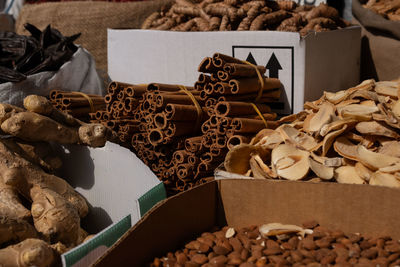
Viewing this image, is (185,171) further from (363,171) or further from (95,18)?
(95,18)

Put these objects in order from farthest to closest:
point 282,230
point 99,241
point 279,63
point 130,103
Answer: point 279,63
point 130,103
point 282,230
point 99,241

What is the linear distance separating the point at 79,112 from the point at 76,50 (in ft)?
1.51

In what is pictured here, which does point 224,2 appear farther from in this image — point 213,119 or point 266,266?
point 266,266

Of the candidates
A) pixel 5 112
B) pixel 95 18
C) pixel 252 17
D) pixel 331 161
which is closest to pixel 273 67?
pixel 252 17

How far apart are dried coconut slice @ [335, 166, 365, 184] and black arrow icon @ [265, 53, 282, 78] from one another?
1.99ft

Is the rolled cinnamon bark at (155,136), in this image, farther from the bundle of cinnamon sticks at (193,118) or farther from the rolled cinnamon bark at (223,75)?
the rolled cinnamon bark at (223,75)

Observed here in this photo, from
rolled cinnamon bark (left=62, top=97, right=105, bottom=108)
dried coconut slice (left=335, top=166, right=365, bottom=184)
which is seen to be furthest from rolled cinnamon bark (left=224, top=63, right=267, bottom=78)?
rolled cinnamon bark (left=62, top=97, right=105, bottom=108)

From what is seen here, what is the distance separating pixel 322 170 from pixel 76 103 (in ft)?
3.11

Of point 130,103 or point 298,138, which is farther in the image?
point 130,103

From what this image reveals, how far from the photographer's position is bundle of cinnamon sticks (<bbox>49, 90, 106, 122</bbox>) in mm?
1607

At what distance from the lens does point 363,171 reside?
1071 mm

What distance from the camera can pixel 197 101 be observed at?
4.87 ft

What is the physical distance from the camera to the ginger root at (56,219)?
100 centimetres

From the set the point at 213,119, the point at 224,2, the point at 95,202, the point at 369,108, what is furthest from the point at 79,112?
the point at 369,108
